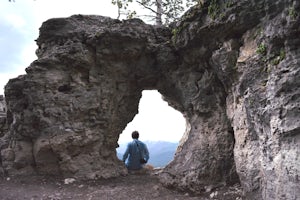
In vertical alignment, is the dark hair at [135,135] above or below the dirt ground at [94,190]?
above

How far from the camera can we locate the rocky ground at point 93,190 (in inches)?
351

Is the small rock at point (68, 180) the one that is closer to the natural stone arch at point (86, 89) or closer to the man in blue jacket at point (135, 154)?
the natural stone arch at point (86, 89)

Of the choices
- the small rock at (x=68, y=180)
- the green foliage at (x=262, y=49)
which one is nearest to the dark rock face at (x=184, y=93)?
the green foliage at (x=262, y=49)

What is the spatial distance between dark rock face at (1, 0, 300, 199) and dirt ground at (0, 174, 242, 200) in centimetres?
41

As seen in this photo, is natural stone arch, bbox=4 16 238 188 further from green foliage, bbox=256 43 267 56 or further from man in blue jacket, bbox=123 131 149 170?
green foliage, bbox=256 43 267 56

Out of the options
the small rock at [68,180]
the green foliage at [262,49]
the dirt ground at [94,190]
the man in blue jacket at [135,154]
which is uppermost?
the green foliage at [262,49]

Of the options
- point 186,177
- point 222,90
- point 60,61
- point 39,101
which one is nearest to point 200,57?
point 222,90

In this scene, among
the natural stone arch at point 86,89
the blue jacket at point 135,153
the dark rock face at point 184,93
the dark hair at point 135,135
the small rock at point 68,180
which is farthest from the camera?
the dark hair at point 135,135

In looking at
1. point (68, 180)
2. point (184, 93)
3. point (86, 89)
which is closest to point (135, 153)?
point (68, 180)

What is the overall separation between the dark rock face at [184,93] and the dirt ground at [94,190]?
0.41 metres

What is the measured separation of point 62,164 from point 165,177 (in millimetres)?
3897

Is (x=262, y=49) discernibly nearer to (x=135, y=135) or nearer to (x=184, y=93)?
(x=184, y=93)

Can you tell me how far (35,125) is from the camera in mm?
11438

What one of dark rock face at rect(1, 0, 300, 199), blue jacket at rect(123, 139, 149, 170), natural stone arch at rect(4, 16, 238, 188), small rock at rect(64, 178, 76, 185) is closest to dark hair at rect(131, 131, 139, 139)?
blue jacket at rect(123, 139, 149, 170)
